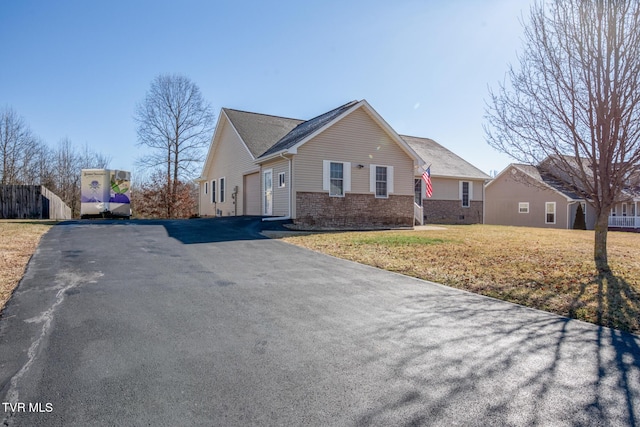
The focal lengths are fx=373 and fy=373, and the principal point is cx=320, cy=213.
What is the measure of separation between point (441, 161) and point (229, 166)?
14899 millimetres

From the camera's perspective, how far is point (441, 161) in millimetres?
26734

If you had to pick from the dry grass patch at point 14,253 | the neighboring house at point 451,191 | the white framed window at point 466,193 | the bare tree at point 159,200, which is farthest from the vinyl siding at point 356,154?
the bare tree at point 159,200

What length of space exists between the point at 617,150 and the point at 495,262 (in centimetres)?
324

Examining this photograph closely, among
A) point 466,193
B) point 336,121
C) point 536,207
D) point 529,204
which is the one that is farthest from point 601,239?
point 529,204

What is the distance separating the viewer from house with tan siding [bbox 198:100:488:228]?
15219 millimetres

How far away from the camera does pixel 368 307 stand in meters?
5.07

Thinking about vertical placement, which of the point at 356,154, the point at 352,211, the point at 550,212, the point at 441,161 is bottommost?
the point at 352,211

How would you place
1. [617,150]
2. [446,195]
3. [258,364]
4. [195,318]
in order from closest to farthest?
[258,364], [195,318], [617,150], [446,195]

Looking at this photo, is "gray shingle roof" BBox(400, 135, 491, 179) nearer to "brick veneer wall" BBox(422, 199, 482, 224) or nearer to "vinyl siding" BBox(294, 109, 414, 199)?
"brick veneer wall" BBox(422, 199, 482, 224)

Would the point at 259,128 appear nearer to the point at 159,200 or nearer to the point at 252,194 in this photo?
the point at 252,194

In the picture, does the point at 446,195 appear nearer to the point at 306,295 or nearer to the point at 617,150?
Answer: the point at 617,150

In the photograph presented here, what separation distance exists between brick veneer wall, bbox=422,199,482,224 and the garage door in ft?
37.9

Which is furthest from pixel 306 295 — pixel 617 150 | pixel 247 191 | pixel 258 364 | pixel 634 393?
pixel 247 191

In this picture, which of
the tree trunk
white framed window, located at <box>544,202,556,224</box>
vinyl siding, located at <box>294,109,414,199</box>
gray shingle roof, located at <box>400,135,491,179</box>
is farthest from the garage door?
white framed window, located at <box>544,202,556,224</box>
